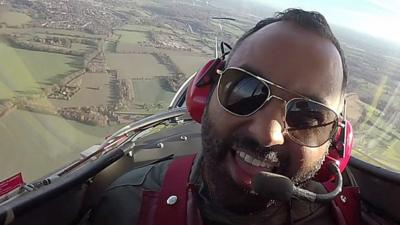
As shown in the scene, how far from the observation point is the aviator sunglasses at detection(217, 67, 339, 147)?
4.82ft

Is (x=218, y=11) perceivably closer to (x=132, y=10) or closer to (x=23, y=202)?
(x=132, y=10)

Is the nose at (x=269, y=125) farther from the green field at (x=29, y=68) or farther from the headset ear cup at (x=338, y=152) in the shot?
the green field at (x=29, y=68)

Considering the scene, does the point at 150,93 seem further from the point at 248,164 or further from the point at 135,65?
the point at 248,164

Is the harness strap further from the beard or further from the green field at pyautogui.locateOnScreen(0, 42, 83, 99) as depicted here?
the green field at pyautogui.locateOnScreen(0, 42, 83, 99)

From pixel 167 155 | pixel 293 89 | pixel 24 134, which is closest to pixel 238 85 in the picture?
pixel 293 89

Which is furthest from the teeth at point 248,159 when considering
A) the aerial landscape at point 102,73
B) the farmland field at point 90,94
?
the farmland field at point 90,94

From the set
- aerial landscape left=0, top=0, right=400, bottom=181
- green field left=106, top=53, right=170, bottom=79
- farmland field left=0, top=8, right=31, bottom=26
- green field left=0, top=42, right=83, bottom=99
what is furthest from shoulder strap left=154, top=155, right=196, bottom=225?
farmland field left=0, top=8, right=31, bottom=26

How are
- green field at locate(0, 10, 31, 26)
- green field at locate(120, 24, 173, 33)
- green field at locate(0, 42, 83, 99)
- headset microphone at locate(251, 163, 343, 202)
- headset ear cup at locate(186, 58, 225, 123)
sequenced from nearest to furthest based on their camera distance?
headset microphone at locate(251, 163, 343, 202), headset ear cup at locate(186, 58, 225, 123), green field at locate(0, 42, 83, 99), green field at locate(0, 10, 31, 26), green field at locate(120, 24, 173, 33)

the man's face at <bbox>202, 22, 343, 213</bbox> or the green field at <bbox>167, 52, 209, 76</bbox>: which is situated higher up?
the man's face at <bbox>202, 22, 343, 213</bbox>

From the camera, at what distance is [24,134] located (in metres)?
3.78

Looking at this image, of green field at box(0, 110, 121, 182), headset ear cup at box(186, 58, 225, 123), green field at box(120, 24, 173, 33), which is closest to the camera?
headset ear cup at box(186, 58, 225, 123)

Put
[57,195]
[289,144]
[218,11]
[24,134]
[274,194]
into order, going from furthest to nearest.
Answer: [218,11] → [24,134] → [57,195] → [289,144] → [274,194]

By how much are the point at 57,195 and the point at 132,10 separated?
206 inches

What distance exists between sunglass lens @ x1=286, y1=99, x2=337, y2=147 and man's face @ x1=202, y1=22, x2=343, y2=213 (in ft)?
0.07
